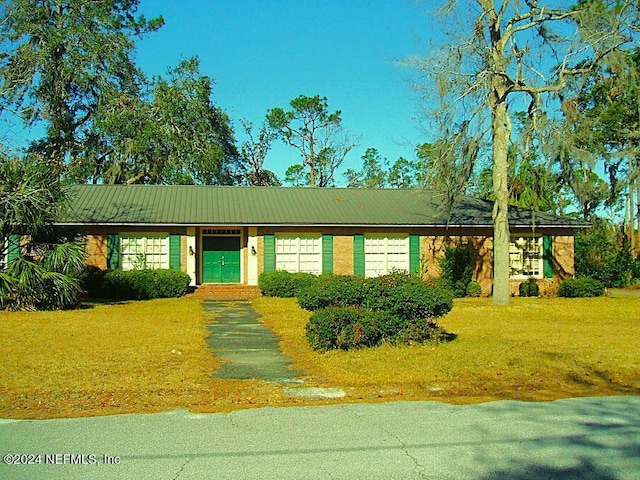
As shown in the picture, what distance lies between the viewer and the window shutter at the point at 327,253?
24594 millimetres

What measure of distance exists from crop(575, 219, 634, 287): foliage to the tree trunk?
837 cm

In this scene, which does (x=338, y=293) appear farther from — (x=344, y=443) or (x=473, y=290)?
(x=473, y=290)

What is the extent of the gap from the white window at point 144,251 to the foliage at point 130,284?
1.26 m

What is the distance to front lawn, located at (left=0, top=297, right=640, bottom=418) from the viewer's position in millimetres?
8109

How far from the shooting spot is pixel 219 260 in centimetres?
→ 2541

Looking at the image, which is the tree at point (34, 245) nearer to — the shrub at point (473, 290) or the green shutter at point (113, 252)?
the green shutter at point (113, 252)

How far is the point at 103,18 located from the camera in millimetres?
35875

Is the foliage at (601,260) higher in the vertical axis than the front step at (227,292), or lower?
higher

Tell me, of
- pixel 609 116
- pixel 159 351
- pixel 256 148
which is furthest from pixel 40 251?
pixel 256 148

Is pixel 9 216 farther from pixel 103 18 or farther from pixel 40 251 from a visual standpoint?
pixel 103 18

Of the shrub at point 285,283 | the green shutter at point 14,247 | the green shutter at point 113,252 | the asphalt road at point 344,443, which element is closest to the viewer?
the asphalt road at point 344,443

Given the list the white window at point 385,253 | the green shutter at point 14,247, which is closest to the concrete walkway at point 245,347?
the green shutter at point 14,247

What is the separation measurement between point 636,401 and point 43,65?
33.4 m

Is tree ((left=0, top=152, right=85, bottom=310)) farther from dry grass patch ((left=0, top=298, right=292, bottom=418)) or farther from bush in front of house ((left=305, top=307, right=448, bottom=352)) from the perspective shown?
bush in front of house ((left=305, top=307, right=448, bottom=352))
